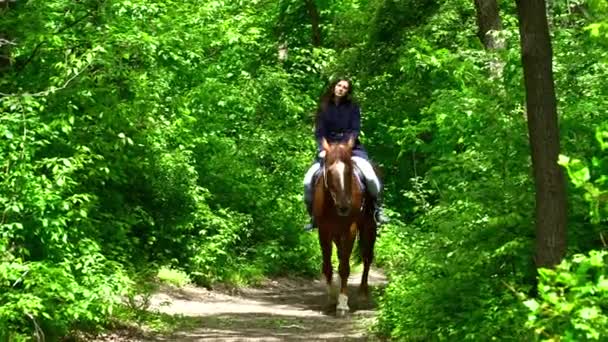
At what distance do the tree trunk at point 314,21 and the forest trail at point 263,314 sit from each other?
10.4m

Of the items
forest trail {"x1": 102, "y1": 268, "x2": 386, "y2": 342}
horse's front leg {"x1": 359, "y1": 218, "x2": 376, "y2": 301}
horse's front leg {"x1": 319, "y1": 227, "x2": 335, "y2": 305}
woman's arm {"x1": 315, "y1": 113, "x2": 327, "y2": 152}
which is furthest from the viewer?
horse's front leg {"x1": 359, "y1": 218, "x2": 376, "y2": 301}

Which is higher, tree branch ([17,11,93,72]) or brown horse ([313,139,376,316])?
tree branch ([17,11,93,72])

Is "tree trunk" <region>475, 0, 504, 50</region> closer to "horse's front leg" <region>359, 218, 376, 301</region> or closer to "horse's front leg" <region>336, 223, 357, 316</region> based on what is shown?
"horse's front leg" <region>359, 218, 376, 301</region>

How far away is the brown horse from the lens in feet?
41.5

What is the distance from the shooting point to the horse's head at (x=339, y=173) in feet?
41.3

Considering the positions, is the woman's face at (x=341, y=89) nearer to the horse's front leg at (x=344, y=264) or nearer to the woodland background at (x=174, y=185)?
the woodland background at (x=174, y=185)

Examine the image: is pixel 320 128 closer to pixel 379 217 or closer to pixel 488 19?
pixel 379 217

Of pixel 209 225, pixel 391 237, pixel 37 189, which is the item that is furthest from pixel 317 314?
pixel 391 237

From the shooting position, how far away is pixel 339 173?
12.6 meters

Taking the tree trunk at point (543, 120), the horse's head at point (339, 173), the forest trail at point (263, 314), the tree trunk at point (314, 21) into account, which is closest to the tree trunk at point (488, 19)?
the horse's head at point (339, 173)

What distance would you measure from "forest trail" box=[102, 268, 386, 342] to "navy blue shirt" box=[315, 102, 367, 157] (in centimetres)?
247

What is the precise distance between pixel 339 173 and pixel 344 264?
4.88 ft

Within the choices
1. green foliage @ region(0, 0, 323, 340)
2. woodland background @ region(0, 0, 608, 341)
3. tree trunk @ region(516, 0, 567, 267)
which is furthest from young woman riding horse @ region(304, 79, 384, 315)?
tree trunk @ region(516, 0, 567, 267)

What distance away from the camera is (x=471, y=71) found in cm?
1055
